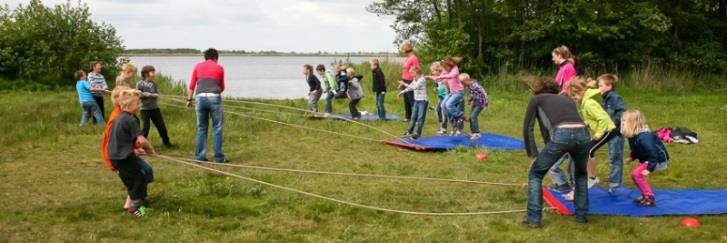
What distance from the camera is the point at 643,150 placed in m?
6.69

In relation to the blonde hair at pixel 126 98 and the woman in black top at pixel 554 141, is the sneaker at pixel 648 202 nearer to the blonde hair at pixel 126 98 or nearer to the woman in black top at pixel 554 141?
the woman in black top at pixel 554 141

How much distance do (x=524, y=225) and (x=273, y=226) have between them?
2283mm

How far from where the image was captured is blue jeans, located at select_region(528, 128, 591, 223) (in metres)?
5.75

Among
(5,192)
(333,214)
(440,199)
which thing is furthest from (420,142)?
(5,192)

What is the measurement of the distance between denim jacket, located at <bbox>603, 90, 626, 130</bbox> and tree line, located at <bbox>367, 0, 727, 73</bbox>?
639 inches

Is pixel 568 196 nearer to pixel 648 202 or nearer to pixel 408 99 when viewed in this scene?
pixel 648 202

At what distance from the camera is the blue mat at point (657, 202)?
6375 mm

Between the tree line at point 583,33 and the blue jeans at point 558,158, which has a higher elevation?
the tree line at point 583,33

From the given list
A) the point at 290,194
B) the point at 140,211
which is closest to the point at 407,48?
the point at 290,194

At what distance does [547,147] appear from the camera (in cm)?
581

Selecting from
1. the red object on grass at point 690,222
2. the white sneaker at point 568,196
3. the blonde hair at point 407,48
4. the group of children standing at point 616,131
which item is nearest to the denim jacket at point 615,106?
the group of children standing at point 616,131

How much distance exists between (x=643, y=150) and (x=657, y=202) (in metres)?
0.56

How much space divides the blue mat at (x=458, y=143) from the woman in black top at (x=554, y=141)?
428cm

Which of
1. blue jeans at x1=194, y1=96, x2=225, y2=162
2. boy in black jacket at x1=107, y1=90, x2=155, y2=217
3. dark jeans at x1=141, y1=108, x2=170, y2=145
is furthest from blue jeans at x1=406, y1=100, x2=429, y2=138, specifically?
boy in black jacket at x1=107, y1=90, x2=155, y2=217
